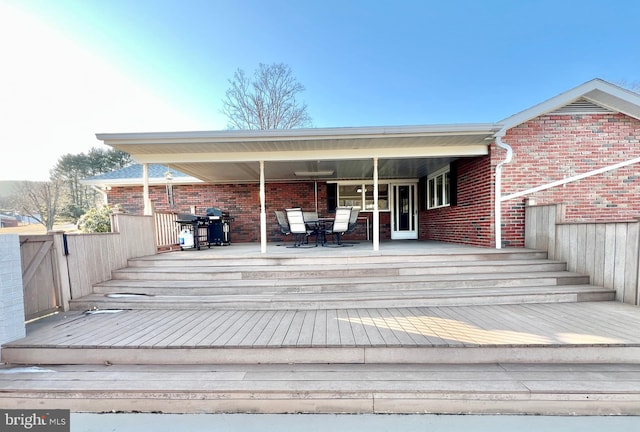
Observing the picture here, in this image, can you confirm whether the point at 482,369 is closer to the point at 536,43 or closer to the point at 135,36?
the point at 135,36

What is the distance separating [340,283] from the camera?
3686mm

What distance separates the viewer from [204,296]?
360 cm

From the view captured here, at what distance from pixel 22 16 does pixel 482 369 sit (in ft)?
39.4

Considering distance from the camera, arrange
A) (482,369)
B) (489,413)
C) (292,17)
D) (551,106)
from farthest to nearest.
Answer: (292,17)
(551,106)
(482,369)
(489,413)

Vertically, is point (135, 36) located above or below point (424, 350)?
above

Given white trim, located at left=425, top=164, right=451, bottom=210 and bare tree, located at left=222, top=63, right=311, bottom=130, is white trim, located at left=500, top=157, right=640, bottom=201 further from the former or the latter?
bare tree, located at left=222, top=63, right=311, bottom=130

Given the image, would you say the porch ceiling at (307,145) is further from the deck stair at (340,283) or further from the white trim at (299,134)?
the deck stair at (340,283)

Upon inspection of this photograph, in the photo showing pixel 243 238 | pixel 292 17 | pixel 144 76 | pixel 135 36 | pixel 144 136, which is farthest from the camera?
pixel 292 17

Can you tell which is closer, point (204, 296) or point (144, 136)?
point (204, 296)

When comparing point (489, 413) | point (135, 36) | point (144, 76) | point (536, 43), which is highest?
point (536, 43)

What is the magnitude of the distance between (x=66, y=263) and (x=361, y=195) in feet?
23.5

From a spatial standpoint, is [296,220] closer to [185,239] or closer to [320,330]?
[185,239]

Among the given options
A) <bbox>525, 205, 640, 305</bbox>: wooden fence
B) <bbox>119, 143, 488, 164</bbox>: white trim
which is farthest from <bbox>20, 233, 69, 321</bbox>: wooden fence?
<bbox>525, 205, 640, 305</bbox>: wooden fence

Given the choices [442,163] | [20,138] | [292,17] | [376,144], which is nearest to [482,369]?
[376,144]
